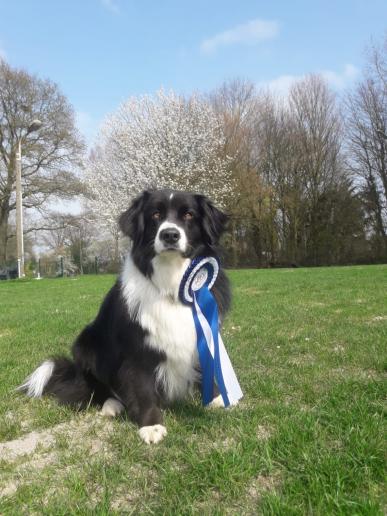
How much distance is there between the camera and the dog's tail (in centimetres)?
340

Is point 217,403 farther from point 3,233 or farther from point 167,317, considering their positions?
point 3,233

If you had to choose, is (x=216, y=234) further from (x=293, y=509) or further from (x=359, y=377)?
(x=293, y=509)

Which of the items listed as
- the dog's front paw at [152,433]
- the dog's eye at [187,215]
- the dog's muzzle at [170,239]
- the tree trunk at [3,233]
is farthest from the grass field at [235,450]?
the tree trunk at [3,233]

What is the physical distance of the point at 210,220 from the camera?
3375 millimetres

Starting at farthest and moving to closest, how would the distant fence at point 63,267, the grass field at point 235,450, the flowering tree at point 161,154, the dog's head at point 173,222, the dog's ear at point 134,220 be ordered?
1. the distant fence at point 63,267
2. the flowering tree at point 161,154
3. the dog's ear at point 134,220
4. the dog's head at point 173,222
5. the grass field at point 235,450

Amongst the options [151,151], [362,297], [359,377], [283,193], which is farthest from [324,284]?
[283,193]

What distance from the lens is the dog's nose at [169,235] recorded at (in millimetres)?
3041

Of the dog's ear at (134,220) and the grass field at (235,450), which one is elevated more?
the dog's ear at (134,220)

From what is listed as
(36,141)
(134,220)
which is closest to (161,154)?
(36,141)

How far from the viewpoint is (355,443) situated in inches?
94.0

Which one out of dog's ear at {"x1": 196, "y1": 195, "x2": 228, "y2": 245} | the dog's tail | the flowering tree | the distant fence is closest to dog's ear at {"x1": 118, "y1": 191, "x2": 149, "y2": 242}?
dog's ear at {"x1": 196, "y1": 195, "x2": 228, "y2": 245}

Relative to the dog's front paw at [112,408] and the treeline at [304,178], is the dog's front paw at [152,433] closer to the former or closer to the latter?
the dog's front paw at [112,408]

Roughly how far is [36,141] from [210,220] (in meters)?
29.1

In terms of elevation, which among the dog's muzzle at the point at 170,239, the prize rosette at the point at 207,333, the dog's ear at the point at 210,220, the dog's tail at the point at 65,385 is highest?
the dog's ear at the point at 210,220
